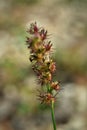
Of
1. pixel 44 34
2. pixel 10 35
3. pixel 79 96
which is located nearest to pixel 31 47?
pixel 44 34

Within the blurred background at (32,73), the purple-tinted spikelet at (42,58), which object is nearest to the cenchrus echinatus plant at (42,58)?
the purple-tinted spikelet at (42,58)

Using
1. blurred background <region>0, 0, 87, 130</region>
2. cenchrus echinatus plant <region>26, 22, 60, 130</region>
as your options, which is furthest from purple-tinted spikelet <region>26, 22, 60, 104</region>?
blurred background <region>0, 0, 87, 130</region>

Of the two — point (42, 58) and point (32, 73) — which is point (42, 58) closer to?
point (42, 58)

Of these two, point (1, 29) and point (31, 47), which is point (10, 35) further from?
point (31, 47)

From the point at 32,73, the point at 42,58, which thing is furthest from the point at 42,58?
the point at 32,73

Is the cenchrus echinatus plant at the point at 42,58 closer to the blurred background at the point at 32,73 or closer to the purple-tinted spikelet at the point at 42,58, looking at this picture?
the purple-tinted spikelet at the point at 42,58
